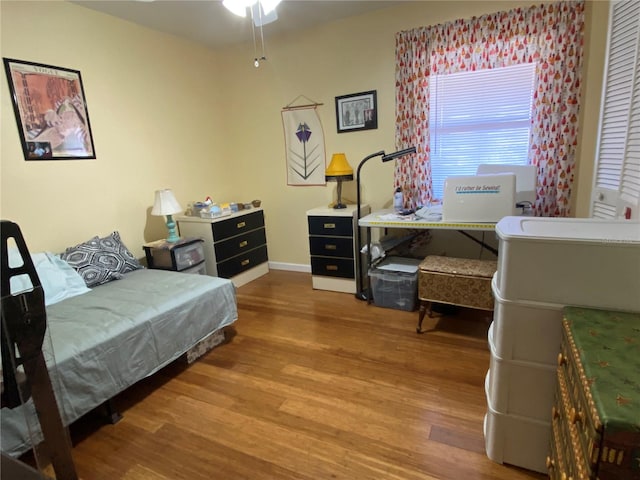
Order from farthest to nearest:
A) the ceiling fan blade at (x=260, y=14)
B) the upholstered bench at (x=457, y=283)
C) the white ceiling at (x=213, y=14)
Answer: the white ceiling at (x=213, y=14) → the upholstered bench at (x=457, y=283) → the ceiling fan blade at (x=260, y=14)

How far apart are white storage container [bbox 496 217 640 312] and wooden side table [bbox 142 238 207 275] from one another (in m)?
2.58

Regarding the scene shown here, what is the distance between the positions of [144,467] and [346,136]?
3.00 meters

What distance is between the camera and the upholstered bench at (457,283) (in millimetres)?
2262

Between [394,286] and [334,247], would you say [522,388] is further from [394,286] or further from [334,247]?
[334,247]

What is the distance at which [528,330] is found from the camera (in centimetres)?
128

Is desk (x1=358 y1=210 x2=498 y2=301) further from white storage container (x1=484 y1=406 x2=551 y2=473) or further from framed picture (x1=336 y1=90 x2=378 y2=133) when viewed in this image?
white storage container (x1=484 y1=406 x2=551 y2=473)

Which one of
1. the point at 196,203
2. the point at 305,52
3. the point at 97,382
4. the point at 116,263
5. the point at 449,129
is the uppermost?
the point at 305,52

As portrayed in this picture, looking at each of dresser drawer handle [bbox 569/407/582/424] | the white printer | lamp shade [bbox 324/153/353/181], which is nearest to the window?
the white printer

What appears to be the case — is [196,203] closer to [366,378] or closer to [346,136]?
[346,136]

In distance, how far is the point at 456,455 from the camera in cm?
152

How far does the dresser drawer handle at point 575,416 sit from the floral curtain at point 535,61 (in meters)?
2.14

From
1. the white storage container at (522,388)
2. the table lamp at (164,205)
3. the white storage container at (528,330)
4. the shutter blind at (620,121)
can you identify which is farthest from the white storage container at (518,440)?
the table lamp at (164,205)

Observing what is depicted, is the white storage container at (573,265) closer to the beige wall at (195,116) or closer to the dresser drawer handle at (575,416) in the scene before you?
the dresser drawer handle at (575,416)

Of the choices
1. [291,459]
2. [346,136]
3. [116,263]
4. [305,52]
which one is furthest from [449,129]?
[116,263]
